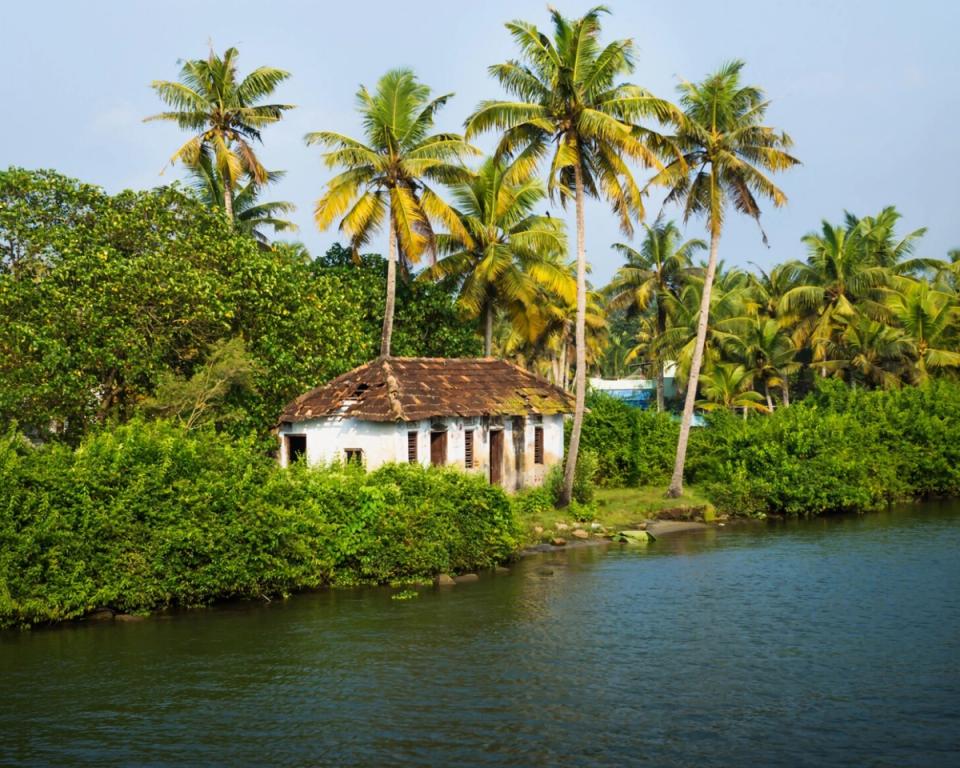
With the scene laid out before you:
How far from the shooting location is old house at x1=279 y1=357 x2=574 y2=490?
28.1 metres

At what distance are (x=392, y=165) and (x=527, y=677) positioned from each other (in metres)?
21.9

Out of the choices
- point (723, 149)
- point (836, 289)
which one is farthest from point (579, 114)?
point (836, 289)

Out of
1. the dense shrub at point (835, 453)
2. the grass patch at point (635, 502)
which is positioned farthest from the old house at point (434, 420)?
the dense shrub at point (835, 453)

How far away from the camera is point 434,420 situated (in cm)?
2908

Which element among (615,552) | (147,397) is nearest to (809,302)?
(615,552)

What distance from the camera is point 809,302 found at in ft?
157

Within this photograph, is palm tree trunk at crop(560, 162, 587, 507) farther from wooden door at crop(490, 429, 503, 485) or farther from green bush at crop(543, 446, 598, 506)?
wooden door at crop(490, 429, 503, 485)

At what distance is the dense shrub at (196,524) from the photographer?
18.8m

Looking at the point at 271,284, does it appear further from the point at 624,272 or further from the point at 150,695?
the point at 624,272

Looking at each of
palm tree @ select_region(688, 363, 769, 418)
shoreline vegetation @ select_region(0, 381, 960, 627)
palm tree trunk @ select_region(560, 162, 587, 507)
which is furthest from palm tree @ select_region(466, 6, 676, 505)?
palm tree @ select_region(688, 363, 769, 418)

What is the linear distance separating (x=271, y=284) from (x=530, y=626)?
14.6 m

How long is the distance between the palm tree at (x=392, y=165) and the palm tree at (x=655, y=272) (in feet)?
67.0

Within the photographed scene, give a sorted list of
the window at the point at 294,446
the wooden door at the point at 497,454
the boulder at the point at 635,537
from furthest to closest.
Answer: the wooden door at the point at 497,454 → the window at the point at 294,446 → the boulder at the point at 635,537

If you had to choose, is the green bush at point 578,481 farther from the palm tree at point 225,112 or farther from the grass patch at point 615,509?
the palm tree at point 225,112
